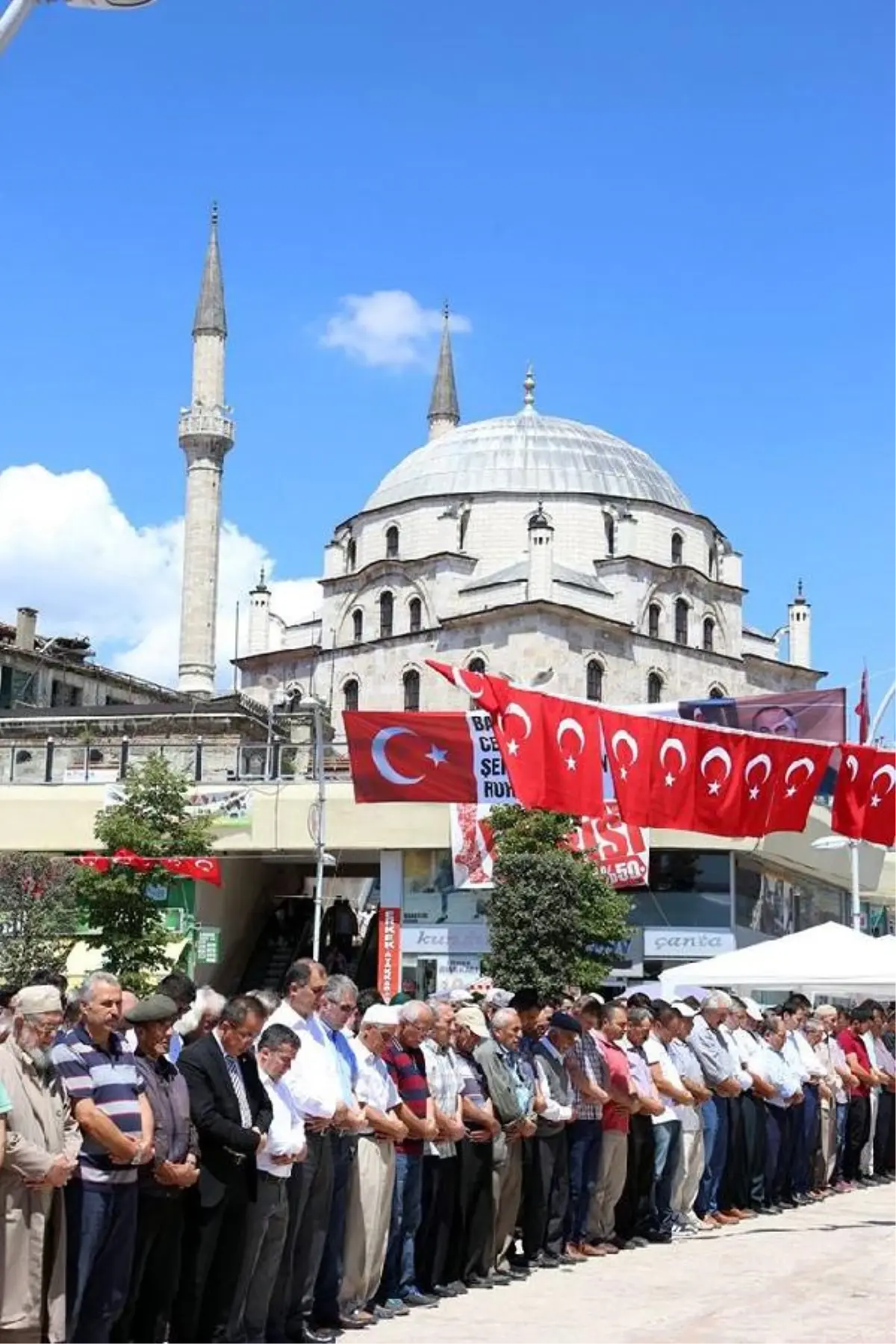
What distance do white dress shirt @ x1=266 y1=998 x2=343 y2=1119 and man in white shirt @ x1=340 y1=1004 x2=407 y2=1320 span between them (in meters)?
0.40

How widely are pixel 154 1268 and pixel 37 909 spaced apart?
26.5 m

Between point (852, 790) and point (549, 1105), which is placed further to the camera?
point (852, 790)

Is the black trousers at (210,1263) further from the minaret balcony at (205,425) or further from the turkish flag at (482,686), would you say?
the minaret balcony at (205,425)

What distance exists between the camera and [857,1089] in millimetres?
15773

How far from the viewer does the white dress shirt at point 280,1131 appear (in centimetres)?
803

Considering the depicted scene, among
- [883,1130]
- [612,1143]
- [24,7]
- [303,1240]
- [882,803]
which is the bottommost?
[883,1130]

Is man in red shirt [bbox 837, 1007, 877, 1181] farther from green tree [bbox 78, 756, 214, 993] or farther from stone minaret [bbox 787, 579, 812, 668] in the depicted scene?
stone minaret [bbox 787, 579, 812, 668]

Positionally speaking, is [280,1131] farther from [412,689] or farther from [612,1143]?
[412,689]

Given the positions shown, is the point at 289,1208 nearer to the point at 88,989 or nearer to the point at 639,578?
the point at 88,989

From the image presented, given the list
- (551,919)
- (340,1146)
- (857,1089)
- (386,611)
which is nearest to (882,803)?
(857,1089)

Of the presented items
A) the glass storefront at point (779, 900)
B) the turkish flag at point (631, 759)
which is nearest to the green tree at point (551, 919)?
the glass storefront at point (779, 900)

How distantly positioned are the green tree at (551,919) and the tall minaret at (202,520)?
1107 inches

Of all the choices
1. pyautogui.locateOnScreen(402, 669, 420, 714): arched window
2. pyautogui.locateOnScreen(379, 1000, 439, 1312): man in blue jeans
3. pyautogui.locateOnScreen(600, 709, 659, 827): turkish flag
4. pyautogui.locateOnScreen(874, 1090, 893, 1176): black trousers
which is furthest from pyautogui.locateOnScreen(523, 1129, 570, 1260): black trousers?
pyautogui.locateOnScreen(402, 669, 420, 714): arched window

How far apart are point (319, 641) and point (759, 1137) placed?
56.2 meters
